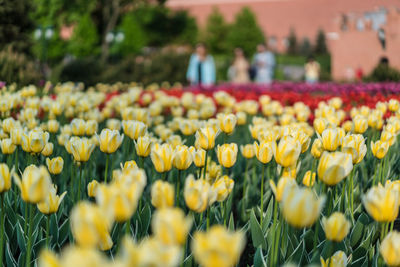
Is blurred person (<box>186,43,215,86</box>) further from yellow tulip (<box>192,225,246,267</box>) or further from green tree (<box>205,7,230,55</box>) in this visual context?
green tree (<box>205,7,230,55</box>)

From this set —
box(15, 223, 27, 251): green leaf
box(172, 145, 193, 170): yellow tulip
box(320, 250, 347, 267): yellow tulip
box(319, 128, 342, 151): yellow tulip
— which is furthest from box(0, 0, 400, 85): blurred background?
box(320, 250, 347, 267): yellow tulip

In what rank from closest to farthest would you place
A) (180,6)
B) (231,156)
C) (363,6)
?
(231,156)
(363,6)
(180,6)

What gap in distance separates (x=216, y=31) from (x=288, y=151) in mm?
47841

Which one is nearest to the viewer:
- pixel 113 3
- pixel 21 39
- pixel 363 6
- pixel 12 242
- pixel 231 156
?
pixel 231 156

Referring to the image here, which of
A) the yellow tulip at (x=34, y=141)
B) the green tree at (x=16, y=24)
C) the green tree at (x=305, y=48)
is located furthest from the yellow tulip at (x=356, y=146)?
the green tree at (x=305, y=48)

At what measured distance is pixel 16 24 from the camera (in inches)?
502

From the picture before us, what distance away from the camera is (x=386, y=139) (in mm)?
2332

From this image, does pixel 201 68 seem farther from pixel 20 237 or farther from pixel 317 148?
pixel 20 237

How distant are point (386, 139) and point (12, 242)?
1.91m

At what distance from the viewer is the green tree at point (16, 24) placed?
12001 millimetres

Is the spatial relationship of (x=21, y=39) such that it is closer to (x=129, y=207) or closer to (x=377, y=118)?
(x=377, y=118)

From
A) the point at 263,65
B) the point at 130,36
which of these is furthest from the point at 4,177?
the point at 130,36

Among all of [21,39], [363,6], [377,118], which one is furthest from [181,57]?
[363,6]

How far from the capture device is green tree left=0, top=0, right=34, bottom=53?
472 inches
